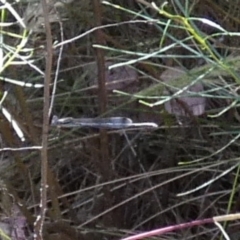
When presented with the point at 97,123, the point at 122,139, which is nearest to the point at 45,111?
the point at 97,123

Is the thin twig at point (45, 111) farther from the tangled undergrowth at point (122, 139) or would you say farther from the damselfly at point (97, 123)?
the tangled undergrowth at point (122, 139)

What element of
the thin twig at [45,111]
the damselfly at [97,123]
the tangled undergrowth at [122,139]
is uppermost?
the thin twig at [45,111]

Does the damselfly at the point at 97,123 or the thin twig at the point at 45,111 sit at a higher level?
the thin twig at the point at 45,111

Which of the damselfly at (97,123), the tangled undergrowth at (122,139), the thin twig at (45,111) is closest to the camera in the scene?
the thin twig at (45,111)

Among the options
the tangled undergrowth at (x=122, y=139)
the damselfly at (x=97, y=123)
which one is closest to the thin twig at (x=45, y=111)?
the damselfly at (x=97, y=123)

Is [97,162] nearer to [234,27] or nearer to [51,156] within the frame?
[51,156]

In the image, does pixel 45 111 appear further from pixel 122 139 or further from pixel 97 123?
pixel 122 139

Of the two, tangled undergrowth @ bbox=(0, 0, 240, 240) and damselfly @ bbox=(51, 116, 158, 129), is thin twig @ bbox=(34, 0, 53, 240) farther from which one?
tangled undergrowth @ bbox=(0, 0, 240, 240)

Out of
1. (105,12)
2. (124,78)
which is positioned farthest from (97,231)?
(105,12)

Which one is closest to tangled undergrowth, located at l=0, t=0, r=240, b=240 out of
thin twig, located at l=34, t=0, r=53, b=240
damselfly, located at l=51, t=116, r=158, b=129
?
damselfly, located at l=51, t=116, r=158, b=129
